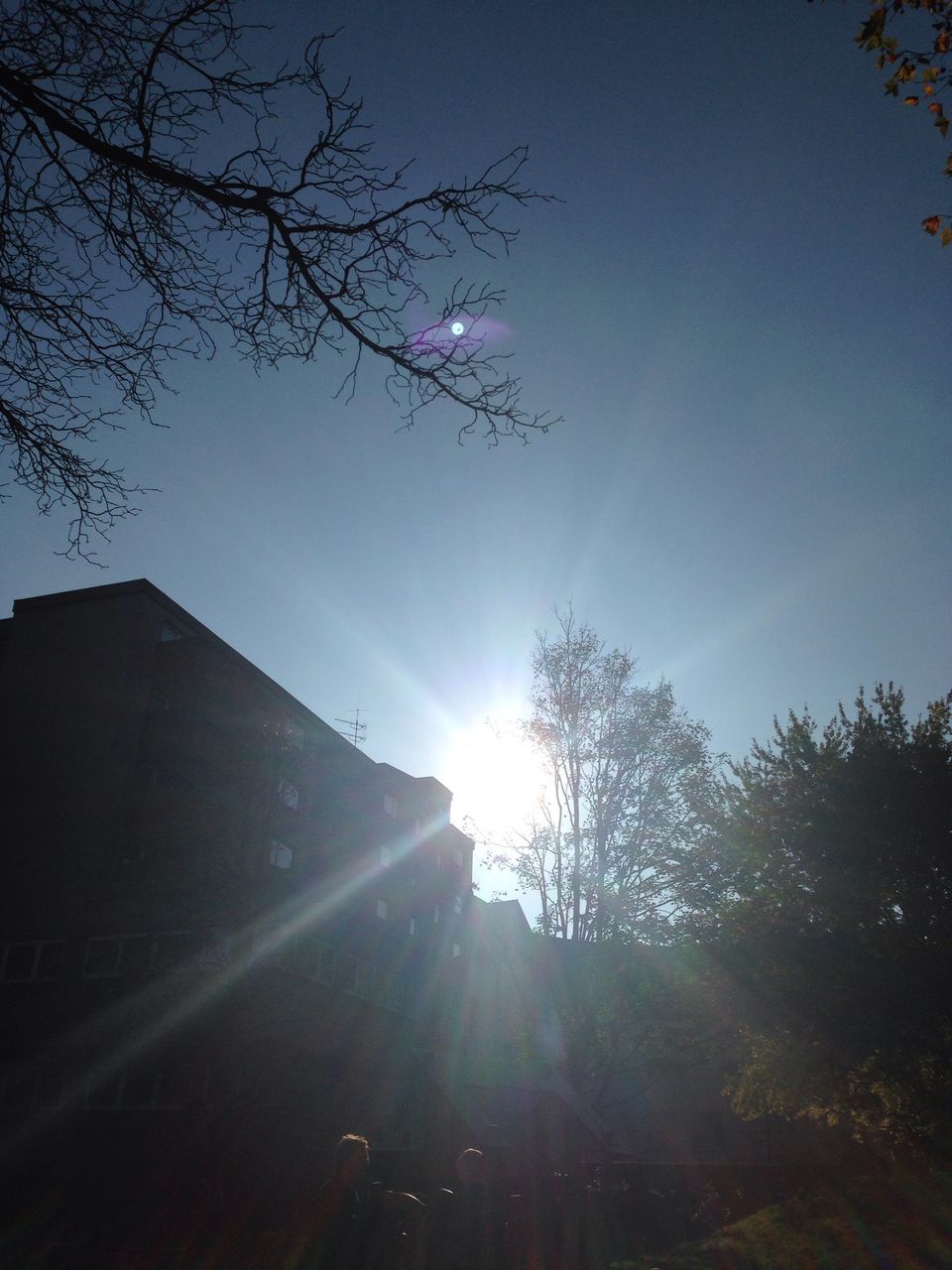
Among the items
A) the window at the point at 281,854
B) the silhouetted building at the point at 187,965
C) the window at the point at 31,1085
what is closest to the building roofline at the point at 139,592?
the silhouetted building at the point at 187,965

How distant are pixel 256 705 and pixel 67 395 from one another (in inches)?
899

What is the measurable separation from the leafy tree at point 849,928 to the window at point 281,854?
13979 millimetres

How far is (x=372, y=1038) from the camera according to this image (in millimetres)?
25391

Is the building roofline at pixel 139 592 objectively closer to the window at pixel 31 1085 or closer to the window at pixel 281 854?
the window at pixel 281 854

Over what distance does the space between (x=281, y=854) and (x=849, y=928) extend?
17605 millimetres

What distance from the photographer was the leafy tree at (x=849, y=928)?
492 inches

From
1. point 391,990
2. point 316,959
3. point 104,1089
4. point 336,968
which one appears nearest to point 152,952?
point 104,1089

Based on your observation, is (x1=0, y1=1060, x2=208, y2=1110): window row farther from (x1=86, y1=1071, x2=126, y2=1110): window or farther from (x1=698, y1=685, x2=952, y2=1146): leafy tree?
(x1=698, y1=685, x2=952, y2=1146): leafy tree

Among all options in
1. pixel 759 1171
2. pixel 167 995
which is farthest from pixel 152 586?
pixel 759 1171

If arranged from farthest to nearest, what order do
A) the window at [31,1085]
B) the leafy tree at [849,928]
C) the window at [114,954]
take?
Result: the window at [114,954] → the window at [31,1085] → the leafy tree at [849,928]

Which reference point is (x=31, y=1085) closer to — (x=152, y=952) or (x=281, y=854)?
(x=152, y=952)

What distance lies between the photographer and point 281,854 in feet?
86.9

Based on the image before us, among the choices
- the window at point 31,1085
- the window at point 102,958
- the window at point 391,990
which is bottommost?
the window at point 31,1085

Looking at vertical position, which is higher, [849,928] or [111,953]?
Result: [849,928]
